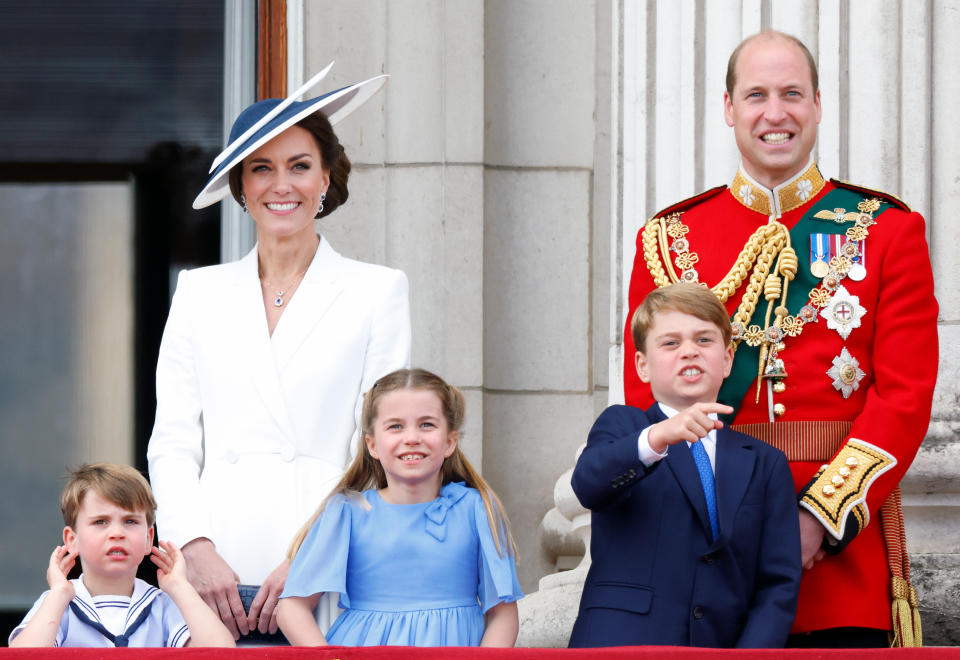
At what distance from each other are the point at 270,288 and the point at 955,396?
5.87 feet

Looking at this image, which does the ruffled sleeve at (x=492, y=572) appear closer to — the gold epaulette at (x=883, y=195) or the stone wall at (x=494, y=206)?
the gold epaulette at (x=883, y=195)

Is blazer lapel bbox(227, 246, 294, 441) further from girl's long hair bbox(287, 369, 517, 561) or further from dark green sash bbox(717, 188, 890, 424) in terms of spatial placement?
dark green sash bbox(717, 188, 890, 424)

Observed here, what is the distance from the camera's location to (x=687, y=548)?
322cm

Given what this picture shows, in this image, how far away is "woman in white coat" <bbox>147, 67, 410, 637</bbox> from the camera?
3.50 meters

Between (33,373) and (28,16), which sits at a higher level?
(28,16)

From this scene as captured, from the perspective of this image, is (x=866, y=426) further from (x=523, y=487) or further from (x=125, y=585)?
(x=523, y=487)

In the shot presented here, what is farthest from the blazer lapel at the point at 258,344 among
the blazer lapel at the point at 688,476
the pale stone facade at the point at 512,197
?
the pale stone facade at the point at 512,197

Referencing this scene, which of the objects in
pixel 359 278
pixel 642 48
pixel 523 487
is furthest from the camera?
pixel 523 487

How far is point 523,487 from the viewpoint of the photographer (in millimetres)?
5594

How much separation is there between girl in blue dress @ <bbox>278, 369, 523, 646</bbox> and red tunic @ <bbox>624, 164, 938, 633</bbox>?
0.44 metres

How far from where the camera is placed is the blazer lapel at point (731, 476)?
126 inches

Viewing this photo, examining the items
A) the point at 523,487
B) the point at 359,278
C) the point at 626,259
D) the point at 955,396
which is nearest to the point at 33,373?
the point at 523,487

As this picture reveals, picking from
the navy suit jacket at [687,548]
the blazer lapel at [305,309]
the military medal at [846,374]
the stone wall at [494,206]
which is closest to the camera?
the navy suit jacket at [687,548]

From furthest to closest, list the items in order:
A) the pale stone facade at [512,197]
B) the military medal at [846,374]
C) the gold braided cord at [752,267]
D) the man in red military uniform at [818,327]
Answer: the pale stone facade at [512,197], the gold braided cord at [752,267], the military medal at [846,374], the man in red military uniform at [818,327]
